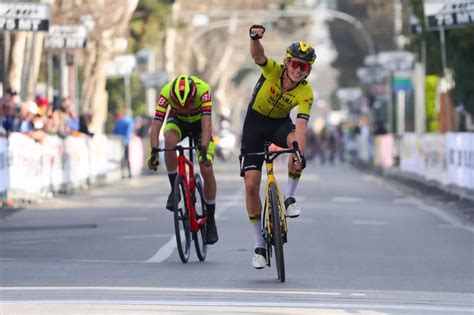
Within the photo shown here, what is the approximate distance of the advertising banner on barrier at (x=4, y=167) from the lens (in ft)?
84.4

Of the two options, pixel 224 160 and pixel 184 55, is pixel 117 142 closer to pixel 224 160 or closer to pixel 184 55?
pixel 224 160

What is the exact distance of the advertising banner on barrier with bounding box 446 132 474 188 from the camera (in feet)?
95.0

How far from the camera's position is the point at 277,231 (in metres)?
13.4

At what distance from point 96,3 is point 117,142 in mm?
4763

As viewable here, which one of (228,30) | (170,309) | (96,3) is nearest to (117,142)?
(96,3)

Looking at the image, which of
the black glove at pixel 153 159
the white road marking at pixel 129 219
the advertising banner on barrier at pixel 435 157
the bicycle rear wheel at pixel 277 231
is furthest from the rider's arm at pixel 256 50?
the advertising banner on barrier at pixel 435 157

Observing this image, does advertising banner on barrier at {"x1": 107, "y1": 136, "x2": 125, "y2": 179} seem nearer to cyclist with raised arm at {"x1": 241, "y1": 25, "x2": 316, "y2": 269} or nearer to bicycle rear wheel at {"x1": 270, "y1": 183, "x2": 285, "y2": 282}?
cyclist with raised arm at {"x1": 241, "y1": 25, "x2": 316, "y2": 269}

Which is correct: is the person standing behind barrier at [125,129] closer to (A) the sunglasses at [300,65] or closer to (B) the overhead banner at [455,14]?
(B) the overhead banner at [455,14]

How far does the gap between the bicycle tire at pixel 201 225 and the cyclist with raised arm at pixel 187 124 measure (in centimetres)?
5

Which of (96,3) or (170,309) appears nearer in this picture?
(170,309)

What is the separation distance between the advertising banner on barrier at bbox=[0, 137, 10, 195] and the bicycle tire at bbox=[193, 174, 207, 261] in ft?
33.4

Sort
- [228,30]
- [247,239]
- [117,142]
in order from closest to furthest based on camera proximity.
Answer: [247,239] → [117,142] → [228,30]

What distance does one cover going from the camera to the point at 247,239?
1888 centimetres

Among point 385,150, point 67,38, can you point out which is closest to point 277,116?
point 67,38
